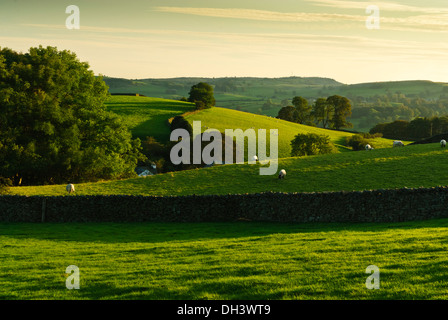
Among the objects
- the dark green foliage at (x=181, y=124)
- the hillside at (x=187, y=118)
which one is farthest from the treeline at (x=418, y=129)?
the dark green foliage at (x=181, y=124)

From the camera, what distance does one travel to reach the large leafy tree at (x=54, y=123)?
41.9 metres

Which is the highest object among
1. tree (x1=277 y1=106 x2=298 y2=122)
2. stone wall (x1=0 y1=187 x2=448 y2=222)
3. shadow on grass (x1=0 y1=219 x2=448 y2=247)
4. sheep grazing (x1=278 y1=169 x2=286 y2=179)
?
tree (x1=277 y1=106 x2=298 y2=122)

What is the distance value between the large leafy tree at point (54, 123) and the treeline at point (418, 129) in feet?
249

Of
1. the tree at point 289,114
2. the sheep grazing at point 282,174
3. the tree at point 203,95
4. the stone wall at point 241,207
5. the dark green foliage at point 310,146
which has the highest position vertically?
the tree at point 203,95

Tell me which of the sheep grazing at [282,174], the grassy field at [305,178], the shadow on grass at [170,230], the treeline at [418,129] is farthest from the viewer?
the treeline at [418,129]

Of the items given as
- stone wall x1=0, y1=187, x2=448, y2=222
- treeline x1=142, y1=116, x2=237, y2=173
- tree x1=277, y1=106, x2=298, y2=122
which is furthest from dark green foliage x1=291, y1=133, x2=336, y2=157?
tree x1=277, y1=106, x2=298, y2=122

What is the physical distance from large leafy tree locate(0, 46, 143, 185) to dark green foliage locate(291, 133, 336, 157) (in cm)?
2629

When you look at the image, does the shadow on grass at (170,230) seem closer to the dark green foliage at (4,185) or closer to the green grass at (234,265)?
the green grass at (234,265)

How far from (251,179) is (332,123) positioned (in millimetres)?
86822

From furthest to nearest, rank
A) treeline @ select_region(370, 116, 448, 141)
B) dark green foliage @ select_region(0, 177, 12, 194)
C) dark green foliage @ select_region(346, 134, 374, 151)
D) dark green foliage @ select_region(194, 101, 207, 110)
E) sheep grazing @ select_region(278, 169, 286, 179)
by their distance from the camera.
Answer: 1. treeline @ select_region(370, 116, 448, 141)
2. dark green foliage @ select_region(194, 101, 207, 110)
3. dark green foliage @ select_region(346, 134, 374, 151)
4. sheep grazing @ select_region(278, 169, 286, 179)
5. dark green foliage @ select_region(0, 177, 12, 194)

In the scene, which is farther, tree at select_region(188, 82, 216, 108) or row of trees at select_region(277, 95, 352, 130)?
row of trees at select_region(277, 95, 352, 130)

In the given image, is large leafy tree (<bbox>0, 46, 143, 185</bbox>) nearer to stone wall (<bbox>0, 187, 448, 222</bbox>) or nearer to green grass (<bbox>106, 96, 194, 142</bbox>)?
stone wall (<bbox>0, 187, 448, 222</bbox>)

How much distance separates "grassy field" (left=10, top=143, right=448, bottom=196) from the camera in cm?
3469

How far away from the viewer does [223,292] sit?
37.5ft
